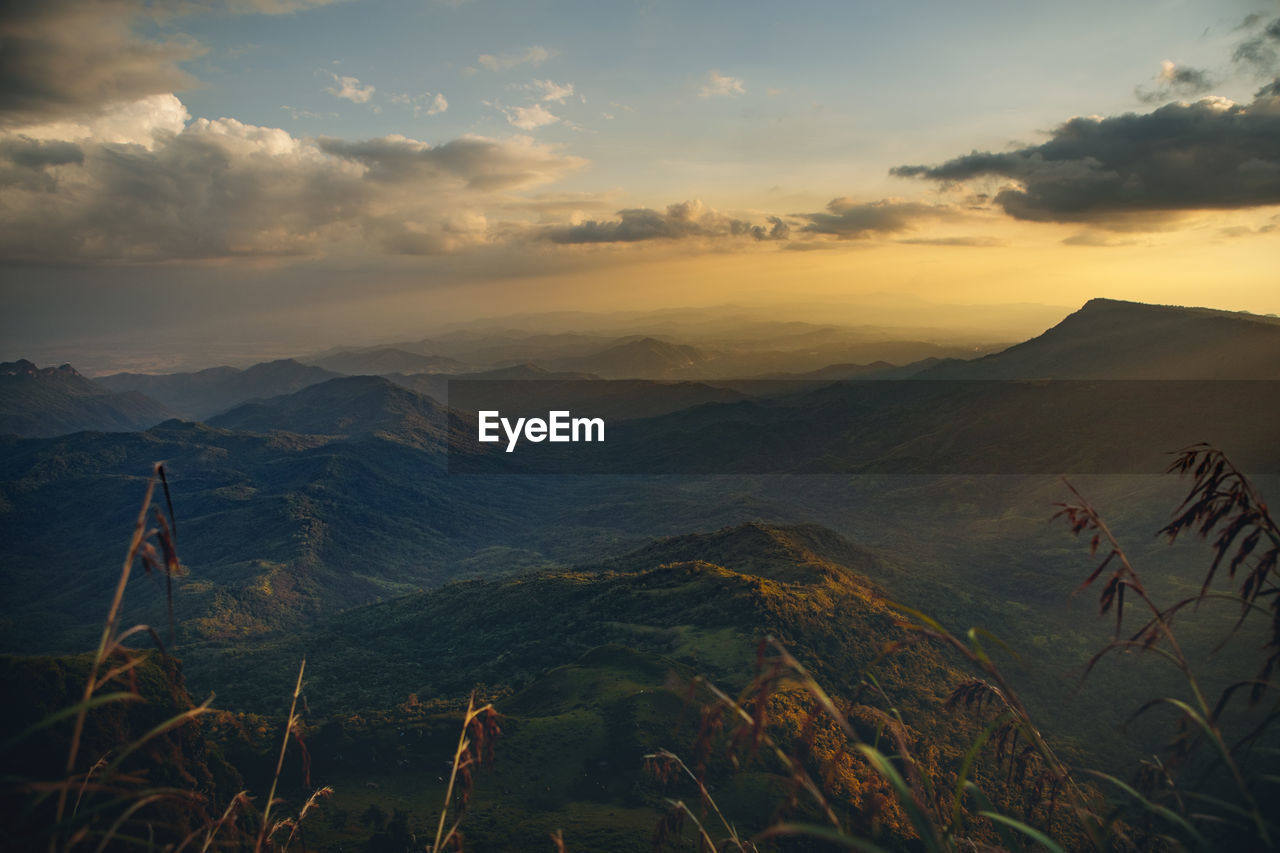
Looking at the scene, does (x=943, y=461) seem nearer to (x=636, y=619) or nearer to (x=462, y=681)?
(x=636, y=619)

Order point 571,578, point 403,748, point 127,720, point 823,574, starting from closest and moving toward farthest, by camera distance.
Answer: point 127,720
point 403,748
point 823,574
point 571,578

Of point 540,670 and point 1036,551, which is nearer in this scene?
point 540,670

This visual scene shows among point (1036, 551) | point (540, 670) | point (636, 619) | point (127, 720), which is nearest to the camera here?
point (127, 720)

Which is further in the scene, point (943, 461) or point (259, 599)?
point (943, 461)

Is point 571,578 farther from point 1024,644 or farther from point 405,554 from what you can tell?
point 405,554

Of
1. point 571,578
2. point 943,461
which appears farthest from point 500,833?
point 943,461

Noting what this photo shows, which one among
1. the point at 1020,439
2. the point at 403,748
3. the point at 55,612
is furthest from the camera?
the point at 1020,439

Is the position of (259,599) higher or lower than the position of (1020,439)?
lower

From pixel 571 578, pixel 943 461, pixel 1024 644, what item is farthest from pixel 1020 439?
pixel 571 578

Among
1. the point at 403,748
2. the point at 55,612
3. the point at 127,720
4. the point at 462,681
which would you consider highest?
the point at 127,720

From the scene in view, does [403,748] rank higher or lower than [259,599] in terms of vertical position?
higher
